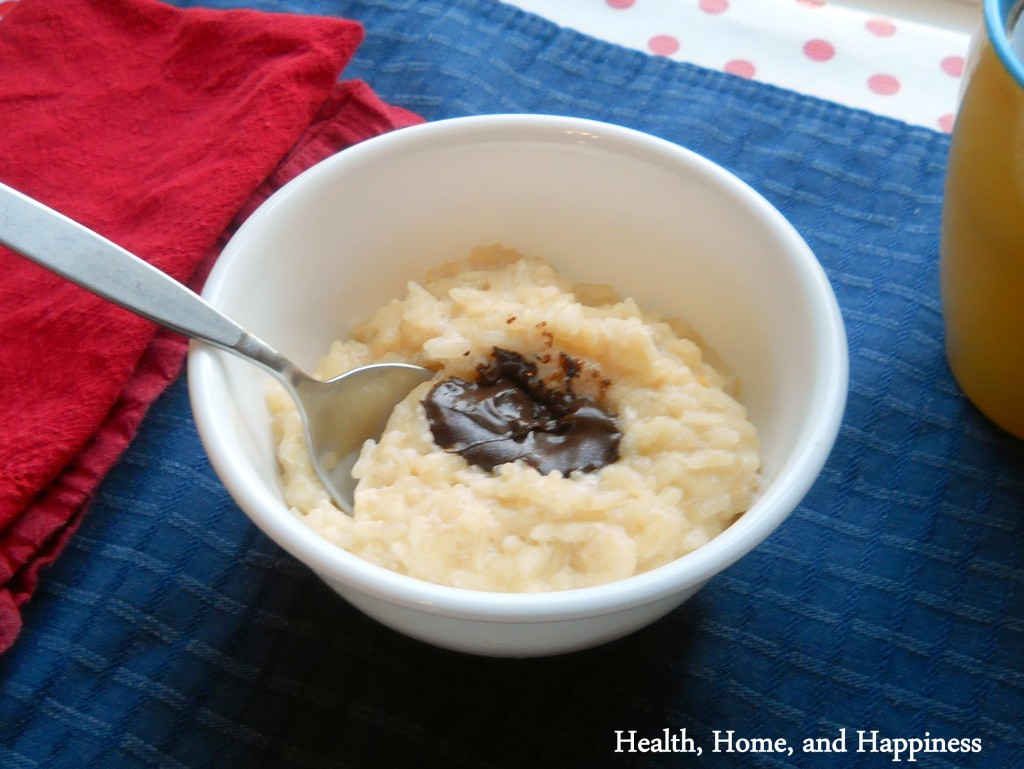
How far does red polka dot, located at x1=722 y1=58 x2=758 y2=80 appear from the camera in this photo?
1694 millimetres

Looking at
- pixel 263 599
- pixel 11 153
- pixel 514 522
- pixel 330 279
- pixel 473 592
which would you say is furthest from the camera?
pixel 11 153

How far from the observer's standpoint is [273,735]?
1018 mm

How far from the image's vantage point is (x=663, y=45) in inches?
68.5

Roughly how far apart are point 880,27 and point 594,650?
130 cm

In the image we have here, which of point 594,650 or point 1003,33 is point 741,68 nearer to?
point 1003,33

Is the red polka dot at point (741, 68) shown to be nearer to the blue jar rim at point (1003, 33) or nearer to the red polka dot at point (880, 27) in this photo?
the red polka dot at point (880, 27)

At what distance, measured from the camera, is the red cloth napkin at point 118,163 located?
1.19 meters

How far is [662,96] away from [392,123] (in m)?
0.46

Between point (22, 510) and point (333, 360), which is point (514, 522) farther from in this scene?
point (22, 510)

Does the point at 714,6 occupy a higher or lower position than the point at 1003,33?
lower

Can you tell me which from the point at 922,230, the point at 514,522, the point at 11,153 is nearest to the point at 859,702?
the point at 514,522

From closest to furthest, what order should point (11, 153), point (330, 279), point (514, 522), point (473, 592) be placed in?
point (473, 592), point (514, 522), point (330, 279), point (11, 153)

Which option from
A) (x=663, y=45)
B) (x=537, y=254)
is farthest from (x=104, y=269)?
(x=663, y=45)

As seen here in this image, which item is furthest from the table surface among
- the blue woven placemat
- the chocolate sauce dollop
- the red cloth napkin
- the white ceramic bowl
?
the chocolate sauce dollop
